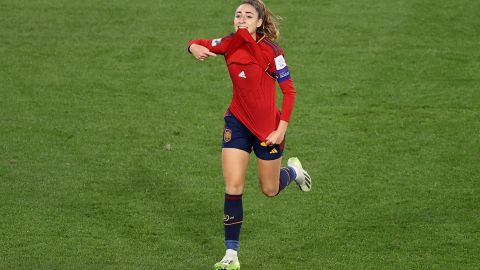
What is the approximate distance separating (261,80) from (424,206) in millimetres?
3068

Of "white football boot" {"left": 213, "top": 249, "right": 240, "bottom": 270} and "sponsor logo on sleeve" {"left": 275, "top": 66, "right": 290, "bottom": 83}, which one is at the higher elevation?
"sponsor logo on sleeve" {"left": 275, "top": 66, "right": 290, "bottom": 83}

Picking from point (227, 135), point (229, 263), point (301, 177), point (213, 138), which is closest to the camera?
point (229, 263)

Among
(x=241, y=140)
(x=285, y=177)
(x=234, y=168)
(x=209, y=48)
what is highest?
(x=209, y=48)

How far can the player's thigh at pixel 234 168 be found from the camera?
35.7ft

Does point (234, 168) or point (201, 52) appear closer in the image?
point (234, 168)

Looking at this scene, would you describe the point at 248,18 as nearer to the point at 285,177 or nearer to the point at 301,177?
the point at 285,177

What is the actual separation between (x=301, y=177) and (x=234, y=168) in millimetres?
2081

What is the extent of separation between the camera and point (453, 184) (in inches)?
541

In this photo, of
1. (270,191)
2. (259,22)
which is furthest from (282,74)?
(270,191)

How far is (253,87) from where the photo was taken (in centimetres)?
1099

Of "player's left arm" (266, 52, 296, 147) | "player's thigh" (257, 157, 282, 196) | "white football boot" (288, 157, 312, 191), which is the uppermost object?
"player's left arm" (266, 52, 296, 147)

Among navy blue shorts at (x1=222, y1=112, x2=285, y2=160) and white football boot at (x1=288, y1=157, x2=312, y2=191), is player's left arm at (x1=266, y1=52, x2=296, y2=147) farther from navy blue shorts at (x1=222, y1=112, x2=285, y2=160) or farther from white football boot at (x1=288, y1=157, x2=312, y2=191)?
white football boot at (x1=288, y1=157, x2=312, y2=191)

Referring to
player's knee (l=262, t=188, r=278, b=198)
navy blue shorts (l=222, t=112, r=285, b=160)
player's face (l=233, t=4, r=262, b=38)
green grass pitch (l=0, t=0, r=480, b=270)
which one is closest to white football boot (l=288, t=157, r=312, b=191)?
green grass pitch (l=0, t=0, r=480, b=270)

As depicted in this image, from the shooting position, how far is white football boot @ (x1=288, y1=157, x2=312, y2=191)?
12.8 m
